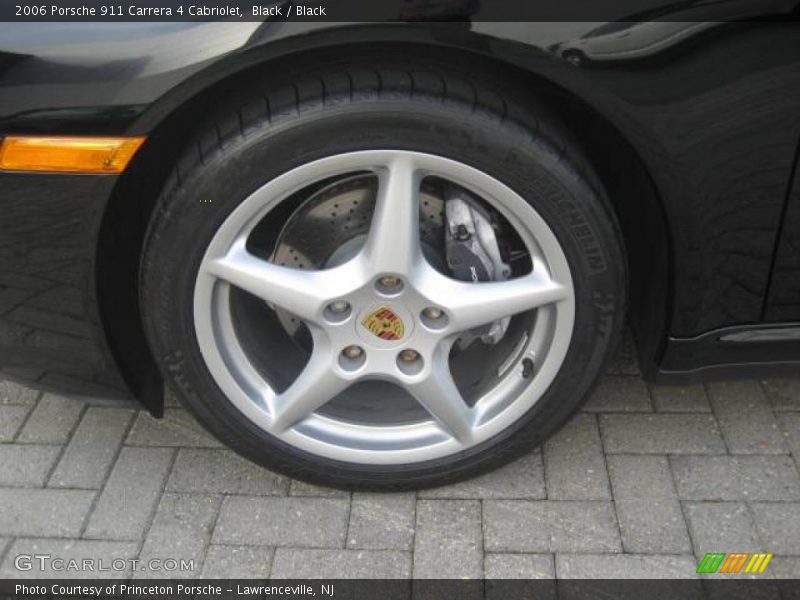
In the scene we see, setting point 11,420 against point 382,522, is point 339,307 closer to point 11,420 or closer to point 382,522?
point 382,522

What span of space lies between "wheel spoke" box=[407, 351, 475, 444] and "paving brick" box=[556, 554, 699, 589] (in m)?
0.39

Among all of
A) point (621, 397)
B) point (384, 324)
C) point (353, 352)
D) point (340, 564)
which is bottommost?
point (340, 564)

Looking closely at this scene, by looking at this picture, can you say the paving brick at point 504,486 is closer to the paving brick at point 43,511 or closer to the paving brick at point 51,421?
the paving brick at point 43,511

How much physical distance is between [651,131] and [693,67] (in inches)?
5.7

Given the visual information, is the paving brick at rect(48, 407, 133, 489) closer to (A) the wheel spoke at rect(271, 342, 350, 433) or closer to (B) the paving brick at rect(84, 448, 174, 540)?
(B) the paving brick at rect(84, 448, 174, 540)

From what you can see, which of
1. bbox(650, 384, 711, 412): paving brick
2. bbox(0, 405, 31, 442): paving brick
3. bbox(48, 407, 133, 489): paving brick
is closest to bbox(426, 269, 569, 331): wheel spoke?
bbox(650, 384, 711, 412): paving brick

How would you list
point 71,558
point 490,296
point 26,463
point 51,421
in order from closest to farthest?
point 490,296
point 71,558
point 26,463
point 51,421

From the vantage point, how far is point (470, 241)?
200cm

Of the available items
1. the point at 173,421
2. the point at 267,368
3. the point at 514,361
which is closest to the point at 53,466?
the point at 173,421

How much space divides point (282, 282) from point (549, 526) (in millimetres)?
906

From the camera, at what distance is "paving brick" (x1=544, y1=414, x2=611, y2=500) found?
2148 millimetres

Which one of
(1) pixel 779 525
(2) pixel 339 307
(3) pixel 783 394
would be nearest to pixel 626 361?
(3) pixel 783 394

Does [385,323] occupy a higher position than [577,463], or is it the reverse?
[385,323]

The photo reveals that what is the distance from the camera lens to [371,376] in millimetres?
2031
